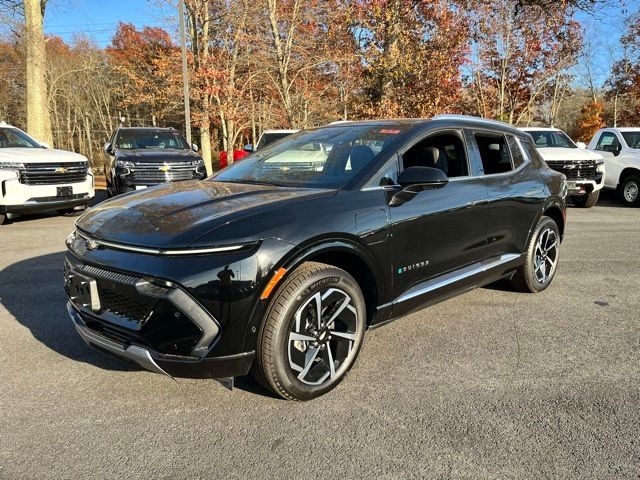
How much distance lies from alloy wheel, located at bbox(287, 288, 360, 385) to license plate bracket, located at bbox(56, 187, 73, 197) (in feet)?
24.5

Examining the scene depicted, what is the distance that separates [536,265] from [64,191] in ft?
25.7

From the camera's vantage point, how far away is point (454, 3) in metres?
20.1

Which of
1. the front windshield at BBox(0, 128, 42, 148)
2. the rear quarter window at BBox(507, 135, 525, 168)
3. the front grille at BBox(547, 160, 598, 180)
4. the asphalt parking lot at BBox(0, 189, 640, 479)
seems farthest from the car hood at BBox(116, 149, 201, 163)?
the front grille at BBox(547, 160, 598, 180)

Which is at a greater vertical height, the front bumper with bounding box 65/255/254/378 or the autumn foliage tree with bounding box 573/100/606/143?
the autumn foliage tree with bounding box 573/100/606/143

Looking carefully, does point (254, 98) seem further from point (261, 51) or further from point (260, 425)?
point (260, 425)

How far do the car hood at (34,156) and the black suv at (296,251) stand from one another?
5.84m

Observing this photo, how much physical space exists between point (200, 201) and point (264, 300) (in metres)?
0.87

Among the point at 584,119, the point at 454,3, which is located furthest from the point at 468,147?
the point at 584,119

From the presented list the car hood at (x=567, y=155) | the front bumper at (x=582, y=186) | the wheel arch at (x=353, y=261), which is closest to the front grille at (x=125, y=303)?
the wheel arch at (x=353, y=261)

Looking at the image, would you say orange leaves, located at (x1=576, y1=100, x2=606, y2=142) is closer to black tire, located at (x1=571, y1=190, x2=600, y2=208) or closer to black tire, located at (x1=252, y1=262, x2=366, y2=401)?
black tire, located at (x1=571, y1=190, x2=600, y2=208)

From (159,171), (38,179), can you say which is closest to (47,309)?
(38,179)

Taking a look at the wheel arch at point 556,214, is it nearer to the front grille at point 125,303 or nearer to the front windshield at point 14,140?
the front grille at point 125,303

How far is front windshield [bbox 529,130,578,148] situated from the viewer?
12.6 meters

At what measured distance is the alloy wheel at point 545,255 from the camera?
4934 mm
